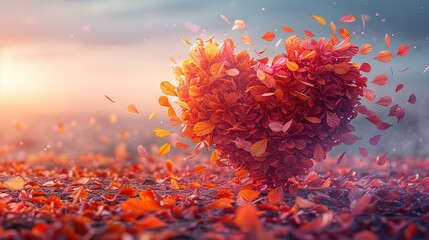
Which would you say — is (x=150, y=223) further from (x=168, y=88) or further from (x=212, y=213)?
(x=168, y=88)

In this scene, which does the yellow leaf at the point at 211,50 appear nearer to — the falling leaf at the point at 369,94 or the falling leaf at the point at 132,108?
the falling leaf at the point at 132,108

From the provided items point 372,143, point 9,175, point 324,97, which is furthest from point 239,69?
point 9,175

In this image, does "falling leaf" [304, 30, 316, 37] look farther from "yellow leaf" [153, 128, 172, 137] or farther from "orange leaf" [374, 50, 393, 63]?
"yellow leaf" [153, 128, 172, 137]

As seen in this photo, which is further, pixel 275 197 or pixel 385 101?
pixel 385 101

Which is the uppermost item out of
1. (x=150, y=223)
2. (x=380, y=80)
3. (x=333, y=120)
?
(x=380, y=80)

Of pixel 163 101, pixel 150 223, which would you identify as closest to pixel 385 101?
pixel 163 101

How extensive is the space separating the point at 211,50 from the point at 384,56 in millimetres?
1668

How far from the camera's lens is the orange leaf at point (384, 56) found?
459cm

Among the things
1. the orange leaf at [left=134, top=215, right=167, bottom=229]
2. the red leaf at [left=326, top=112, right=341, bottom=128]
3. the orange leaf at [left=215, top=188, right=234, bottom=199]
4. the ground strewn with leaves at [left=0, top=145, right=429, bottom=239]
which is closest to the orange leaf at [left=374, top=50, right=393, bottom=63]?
the red leaf at [left=326, top=112, right=341, bottom=128]

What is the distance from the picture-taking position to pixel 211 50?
4.49 metres

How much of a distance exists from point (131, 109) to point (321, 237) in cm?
248

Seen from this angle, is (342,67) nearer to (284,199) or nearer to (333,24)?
(333,24)

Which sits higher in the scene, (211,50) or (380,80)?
(211,50)

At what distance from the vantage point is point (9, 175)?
6.67 meters
